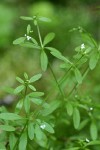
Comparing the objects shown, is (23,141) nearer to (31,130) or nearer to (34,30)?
(31,130)

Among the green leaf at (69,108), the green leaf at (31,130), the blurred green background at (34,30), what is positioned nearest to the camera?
the green leaf at (31,130)

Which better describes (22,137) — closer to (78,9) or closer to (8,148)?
(8,148)

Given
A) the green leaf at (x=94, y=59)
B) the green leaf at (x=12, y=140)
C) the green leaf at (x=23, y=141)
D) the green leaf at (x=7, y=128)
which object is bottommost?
the green leaf at (x=12, y=140)

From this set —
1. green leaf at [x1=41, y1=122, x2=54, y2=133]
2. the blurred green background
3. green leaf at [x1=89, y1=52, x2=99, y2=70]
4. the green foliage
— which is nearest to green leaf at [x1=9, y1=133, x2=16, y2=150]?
the green foliage

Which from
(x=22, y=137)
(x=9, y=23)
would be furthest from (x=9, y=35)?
(x=22, y=137)

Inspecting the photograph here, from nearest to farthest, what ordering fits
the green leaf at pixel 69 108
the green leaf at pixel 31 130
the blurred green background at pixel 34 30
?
the green leaf at pixel 31 130
the green leaf at pixel 69 108
the blurred green background at pixel 34 30

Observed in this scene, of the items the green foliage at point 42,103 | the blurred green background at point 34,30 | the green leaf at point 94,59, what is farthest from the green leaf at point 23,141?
the blurred green background at point 34,30

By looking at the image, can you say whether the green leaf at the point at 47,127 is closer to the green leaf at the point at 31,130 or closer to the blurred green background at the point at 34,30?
the green leaf at the point at 31,130

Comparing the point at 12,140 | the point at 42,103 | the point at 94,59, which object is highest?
the point at 94,59

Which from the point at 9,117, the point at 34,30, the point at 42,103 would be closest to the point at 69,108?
the point at 42,103
